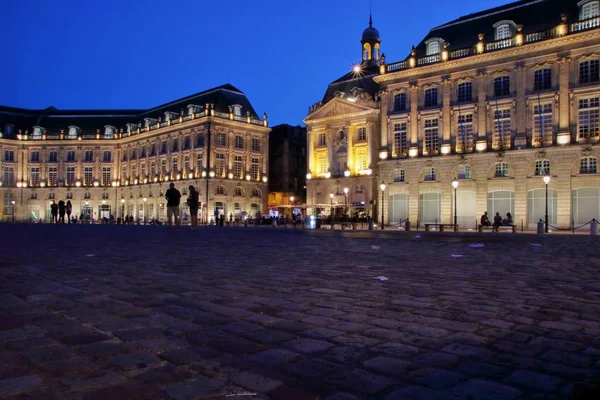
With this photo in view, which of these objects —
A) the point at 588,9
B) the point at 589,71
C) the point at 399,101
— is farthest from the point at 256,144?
the point at 588,9

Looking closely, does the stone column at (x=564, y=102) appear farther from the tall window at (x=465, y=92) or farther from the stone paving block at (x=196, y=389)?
the stone paving block at (x=196, y=389)

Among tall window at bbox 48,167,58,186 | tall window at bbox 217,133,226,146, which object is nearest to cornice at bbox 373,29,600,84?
tall window at bbox 217,133,226,146

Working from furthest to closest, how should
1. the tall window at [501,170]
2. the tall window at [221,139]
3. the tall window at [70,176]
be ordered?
1. the tall window at [70,176]
2. the tall window at [221,139]
3. the tall window at [501,170]

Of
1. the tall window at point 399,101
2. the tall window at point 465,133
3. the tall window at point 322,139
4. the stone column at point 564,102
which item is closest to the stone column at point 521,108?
the stone column at point 564,102

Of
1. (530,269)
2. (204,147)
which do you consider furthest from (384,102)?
(530,269)

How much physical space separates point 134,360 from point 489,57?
4267cm

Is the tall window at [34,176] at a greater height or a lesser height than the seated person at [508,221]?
greater

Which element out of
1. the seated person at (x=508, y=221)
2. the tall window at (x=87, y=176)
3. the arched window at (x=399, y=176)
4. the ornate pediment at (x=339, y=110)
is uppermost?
the ornate pediment at (x=339, y=110)

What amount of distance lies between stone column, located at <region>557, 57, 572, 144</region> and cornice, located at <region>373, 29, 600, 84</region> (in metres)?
1.44

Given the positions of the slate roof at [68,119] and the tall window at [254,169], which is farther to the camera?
the slate roof at [68,119]

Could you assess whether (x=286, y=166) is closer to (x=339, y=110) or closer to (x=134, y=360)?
(x=339, y=110)

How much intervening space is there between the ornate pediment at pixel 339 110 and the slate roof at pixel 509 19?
376 inches

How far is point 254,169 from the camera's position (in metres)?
70.0

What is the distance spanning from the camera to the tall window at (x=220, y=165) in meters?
65.2
